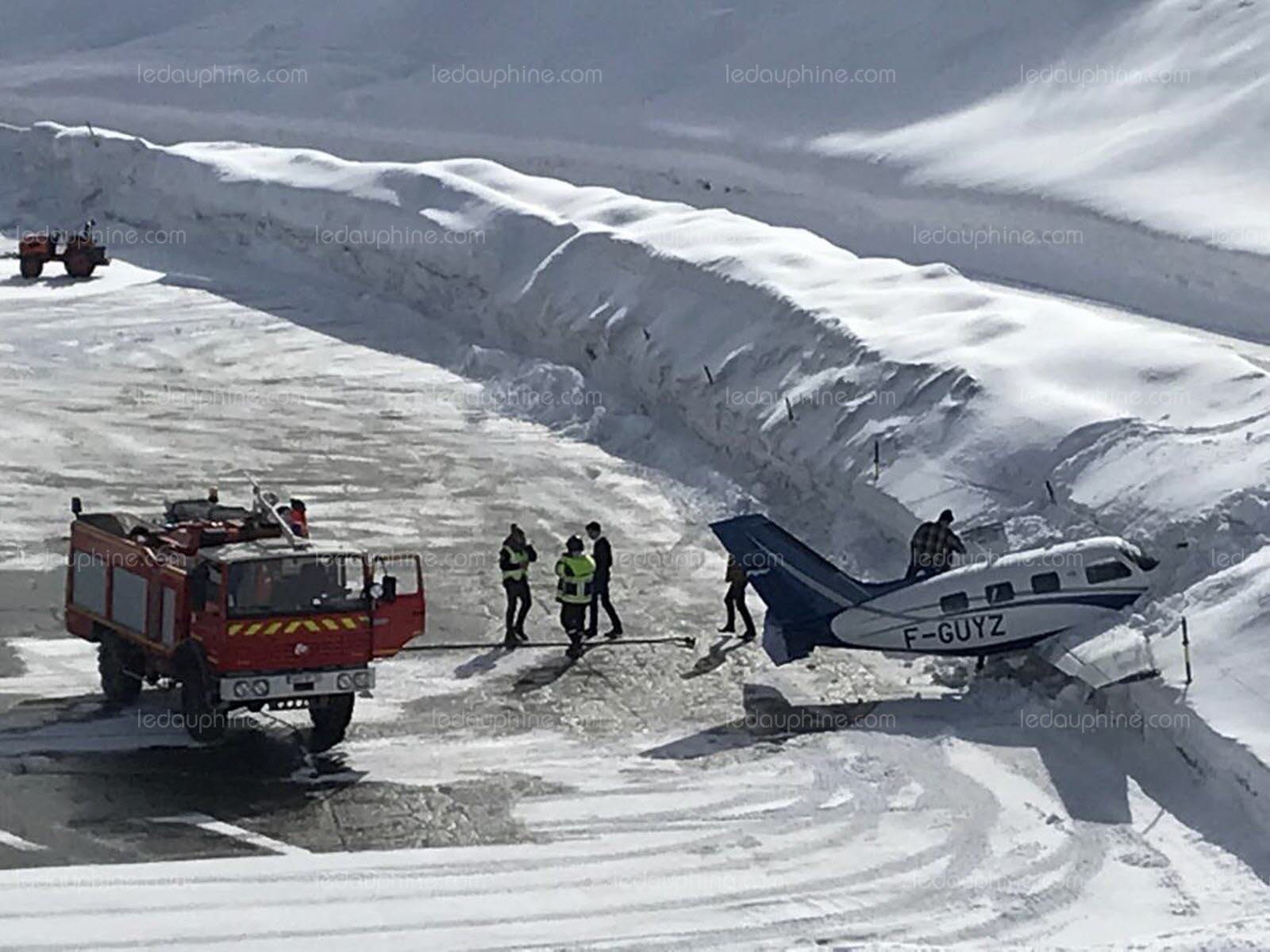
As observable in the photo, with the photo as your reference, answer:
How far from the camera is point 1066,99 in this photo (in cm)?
5962

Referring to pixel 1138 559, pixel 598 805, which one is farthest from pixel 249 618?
pixel 1138 559

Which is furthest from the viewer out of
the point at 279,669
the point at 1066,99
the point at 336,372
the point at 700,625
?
the point at 1066,99

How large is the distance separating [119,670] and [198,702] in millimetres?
1862

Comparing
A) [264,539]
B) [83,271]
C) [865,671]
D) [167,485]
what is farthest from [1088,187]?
[264,539]

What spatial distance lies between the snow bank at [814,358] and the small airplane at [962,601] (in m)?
0.70

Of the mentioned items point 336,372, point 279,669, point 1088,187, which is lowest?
point 279,669

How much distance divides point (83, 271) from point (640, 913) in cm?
3526

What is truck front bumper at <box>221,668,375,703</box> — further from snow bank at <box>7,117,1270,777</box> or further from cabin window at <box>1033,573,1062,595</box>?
snow bank at <box>7,117,1270,777</box>

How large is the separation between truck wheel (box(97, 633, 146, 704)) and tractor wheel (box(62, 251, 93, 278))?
2811cm

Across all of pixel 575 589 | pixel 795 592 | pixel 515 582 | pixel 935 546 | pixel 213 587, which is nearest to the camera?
pixel 213 587

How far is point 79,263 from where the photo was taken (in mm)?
49594

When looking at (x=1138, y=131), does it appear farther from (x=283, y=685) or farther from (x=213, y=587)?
(x=283, y=685)

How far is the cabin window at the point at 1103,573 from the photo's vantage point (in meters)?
22.7

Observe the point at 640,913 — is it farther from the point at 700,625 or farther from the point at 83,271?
the point at 83,271
